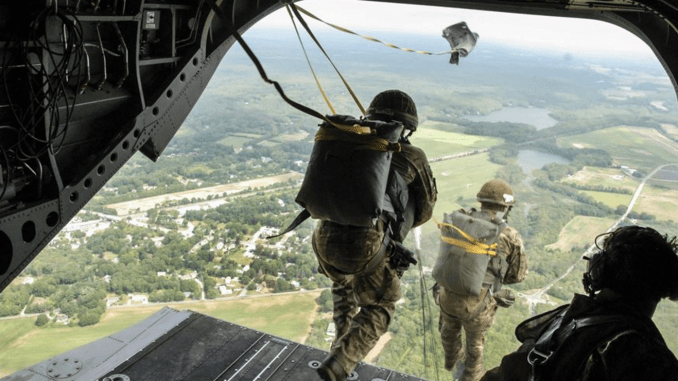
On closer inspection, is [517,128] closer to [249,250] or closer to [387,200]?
[249,250]

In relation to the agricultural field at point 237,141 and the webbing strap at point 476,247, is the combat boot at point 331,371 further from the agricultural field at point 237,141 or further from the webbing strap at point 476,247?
the agricultural field at point 237,141

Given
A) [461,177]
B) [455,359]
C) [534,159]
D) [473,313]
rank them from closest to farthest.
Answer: [473,313] → [455,359] → [461,177] → [534,159]

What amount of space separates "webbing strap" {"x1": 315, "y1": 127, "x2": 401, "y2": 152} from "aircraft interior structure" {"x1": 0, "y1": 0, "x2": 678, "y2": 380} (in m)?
0.76

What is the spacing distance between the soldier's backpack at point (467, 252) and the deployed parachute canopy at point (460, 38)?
52.7 inches

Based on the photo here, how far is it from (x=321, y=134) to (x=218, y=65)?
1696 mm

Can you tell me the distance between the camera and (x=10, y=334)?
43.0 feet

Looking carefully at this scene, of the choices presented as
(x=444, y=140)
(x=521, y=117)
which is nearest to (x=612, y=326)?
(x=444, y=140)

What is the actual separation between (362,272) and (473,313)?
1663mm

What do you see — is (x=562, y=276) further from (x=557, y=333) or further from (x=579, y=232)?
A: (x=557, y=333)

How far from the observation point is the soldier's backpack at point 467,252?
4.19 metres

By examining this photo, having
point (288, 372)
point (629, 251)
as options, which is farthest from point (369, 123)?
point (288, 372)

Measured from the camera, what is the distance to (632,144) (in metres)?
15.7

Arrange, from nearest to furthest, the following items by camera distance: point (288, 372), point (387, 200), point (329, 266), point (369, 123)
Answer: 1. point (369, 123)
2. point (387, 200)
3. point (329, 266)
4. point (288, 372)

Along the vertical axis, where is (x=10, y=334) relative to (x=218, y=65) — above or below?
below
